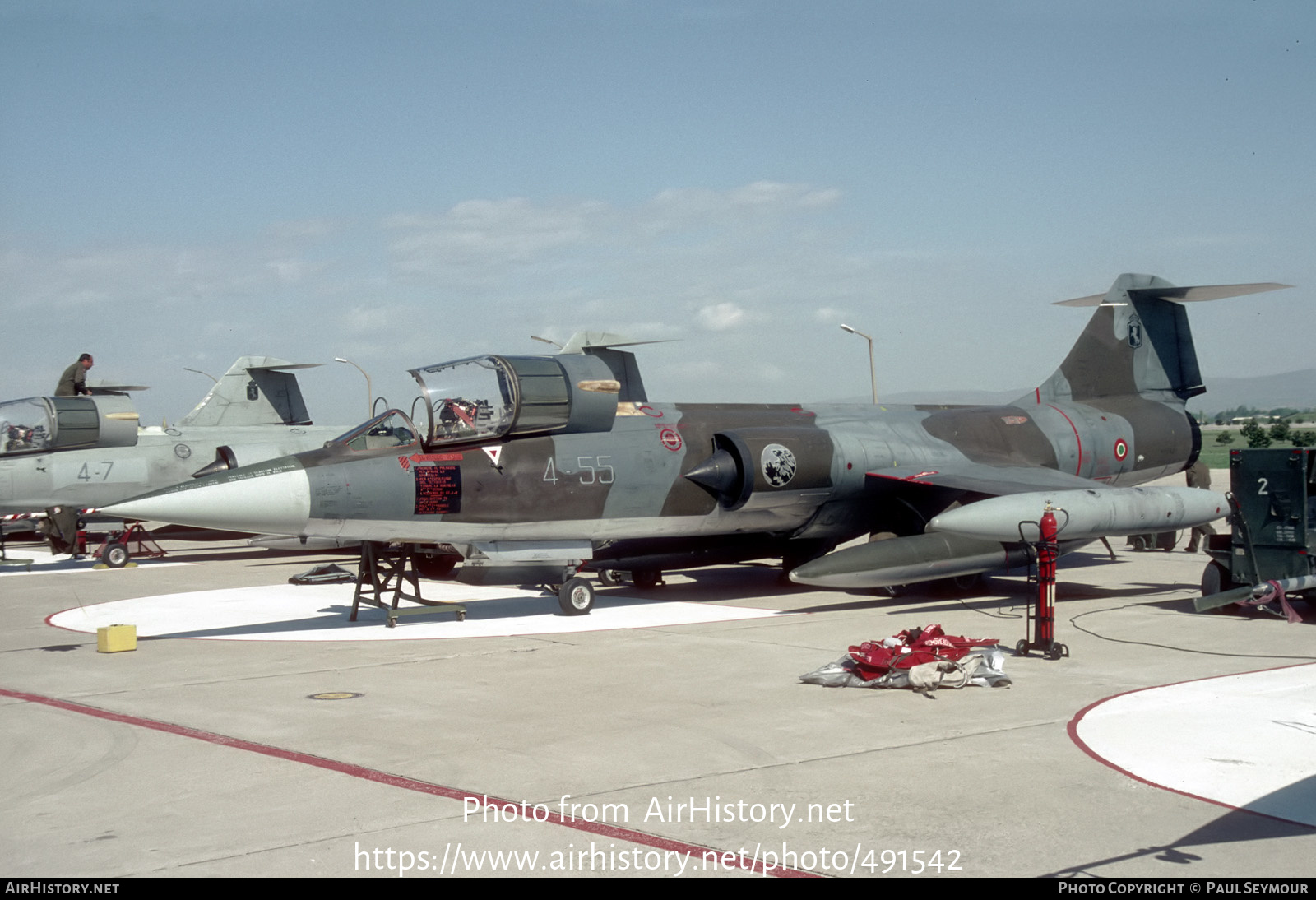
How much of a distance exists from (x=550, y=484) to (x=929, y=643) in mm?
5138

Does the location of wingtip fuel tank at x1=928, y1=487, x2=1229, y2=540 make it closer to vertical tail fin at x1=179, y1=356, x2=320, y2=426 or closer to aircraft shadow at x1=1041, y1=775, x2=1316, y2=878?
aircraft shadow at x1=1041, y1=775, x2=1316, y2=878

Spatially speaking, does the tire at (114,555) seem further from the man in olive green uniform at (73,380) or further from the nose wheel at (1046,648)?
the nose wheel at (1046,648)

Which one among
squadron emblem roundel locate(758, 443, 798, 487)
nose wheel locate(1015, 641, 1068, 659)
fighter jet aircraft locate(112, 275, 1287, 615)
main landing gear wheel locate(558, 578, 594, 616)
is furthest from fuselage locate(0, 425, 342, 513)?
nose wheel locate(1015, 641, 1068, 659)

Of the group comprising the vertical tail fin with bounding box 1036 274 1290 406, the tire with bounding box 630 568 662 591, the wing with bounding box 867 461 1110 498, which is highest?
the vertical tail fin with bounding box 1036 274 1290 406

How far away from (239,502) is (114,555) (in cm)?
1206

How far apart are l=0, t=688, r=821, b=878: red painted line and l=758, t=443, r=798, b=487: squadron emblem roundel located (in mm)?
7831

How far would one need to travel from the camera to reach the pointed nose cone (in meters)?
10.9

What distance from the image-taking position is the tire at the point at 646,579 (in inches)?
630

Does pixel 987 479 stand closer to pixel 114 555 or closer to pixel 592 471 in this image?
pixel 592 471

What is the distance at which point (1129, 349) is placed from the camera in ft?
61.5

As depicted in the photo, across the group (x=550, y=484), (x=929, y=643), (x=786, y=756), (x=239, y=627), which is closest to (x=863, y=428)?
(x=550, y=484)

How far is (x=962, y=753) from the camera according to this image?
6801mm

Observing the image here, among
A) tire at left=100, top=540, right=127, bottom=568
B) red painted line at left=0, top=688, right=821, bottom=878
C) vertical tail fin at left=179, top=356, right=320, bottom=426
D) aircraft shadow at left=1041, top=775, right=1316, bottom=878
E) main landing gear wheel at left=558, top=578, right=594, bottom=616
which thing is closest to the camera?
aircraft shadow at left=1041, top=775, right=1316, bottom=878

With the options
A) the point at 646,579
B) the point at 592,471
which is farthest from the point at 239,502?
the point at 646,579
